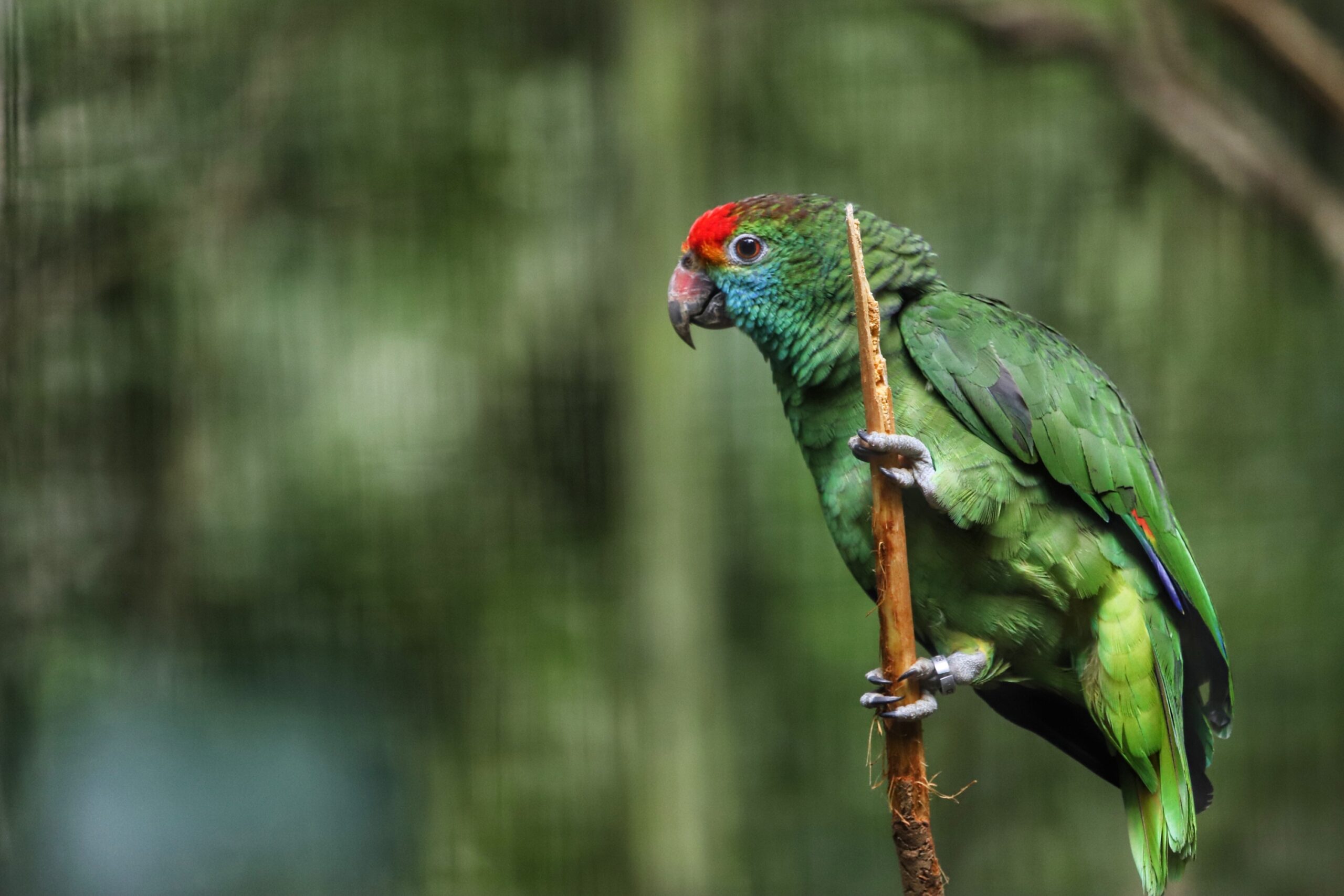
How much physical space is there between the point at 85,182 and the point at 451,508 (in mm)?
925

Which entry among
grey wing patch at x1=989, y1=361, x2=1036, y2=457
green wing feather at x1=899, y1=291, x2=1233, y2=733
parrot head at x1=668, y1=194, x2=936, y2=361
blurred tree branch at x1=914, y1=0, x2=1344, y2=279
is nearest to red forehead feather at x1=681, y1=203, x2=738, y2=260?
parrot head at x1=668, y1=194, x2=936, y2=361

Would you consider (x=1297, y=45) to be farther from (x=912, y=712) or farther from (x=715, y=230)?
(x=912, y=712)

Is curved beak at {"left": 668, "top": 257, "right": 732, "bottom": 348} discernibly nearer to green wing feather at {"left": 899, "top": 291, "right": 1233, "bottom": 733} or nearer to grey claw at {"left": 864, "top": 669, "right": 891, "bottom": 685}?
green wing feather at {"left": 899, "top": 291, "right": 1233, "bottom": 733}

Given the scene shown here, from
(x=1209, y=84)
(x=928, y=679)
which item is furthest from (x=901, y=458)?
(x=1209, y=84)

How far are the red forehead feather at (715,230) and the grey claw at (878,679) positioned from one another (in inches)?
18.8

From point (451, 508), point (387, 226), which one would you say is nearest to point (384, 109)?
point (387, 226)

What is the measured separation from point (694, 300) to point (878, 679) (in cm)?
48

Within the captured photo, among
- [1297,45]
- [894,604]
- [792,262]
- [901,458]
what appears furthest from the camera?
[1297,45]

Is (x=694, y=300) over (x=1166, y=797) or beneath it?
over

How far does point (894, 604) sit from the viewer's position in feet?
2.84

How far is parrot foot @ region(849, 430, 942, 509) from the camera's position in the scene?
3.02ft

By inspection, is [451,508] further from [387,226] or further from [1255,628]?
[1255,628]

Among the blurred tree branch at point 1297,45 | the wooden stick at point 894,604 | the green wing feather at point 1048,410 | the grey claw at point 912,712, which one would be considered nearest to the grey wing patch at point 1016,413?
the green wing feather at point 1048,410

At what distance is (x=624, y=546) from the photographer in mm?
1803
